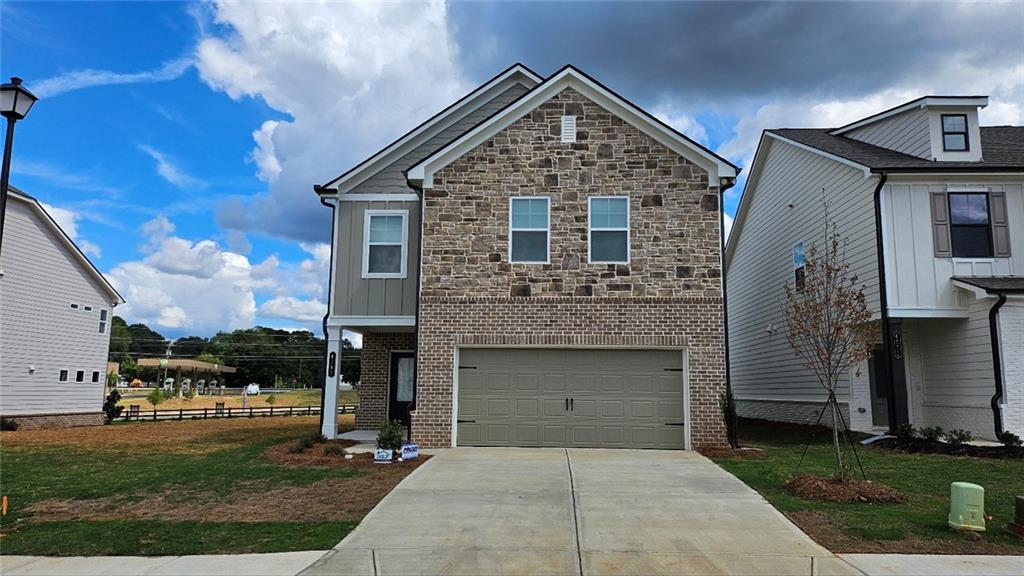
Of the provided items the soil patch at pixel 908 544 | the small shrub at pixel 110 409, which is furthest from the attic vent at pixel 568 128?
the small shrub at pixel 110 409

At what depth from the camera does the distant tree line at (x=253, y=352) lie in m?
92.3

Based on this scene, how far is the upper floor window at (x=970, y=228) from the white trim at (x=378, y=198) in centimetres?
1242

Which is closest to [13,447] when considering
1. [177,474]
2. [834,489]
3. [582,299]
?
[177,474]

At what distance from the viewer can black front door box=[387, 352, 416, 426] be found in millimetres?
17953

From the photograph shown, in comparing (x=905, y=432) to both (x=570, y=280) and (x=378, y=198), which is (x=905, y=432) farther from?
(x=378, y=198)

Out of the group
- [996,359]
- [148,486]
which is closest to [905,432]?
[996,359]

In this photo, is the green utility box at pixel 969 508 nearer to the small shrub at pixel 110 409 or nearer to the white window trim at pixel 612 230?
the white window trim at pixel 612 230

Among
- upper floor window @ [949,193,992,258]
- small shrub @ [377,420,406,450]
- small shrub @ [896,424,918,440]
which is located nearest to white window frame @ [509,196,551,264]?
small shrub @ [377,420,406,450]

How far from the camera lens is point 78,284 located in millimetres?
24172

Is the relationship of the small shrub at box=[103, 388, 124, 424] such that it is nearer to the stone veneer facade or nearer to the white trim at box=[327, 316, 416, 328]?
the white trim at box=[327, 316, 416, 328]

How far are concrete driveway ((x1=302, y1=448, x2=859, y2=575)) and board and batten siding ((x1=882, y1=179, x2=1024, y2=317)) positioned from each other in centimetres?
745

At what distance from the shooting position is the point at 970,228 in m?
15.3

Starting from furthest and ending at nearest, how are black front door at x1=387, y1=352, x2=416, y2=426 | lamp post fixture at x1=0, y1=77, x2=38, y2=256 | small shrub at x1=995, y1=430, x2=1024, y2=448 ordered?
1. black front door at x1=387, y1=352, x2=416, y2=426
2. small shrub at x1=995, y1=430, x2=1024, y2=448
3. lamp post fixture at x1=0, y1=77, x2=38, y2=256

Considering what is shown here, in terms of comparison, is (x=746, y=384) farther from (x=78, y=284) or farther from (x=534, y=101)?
(x=78, y=284)
